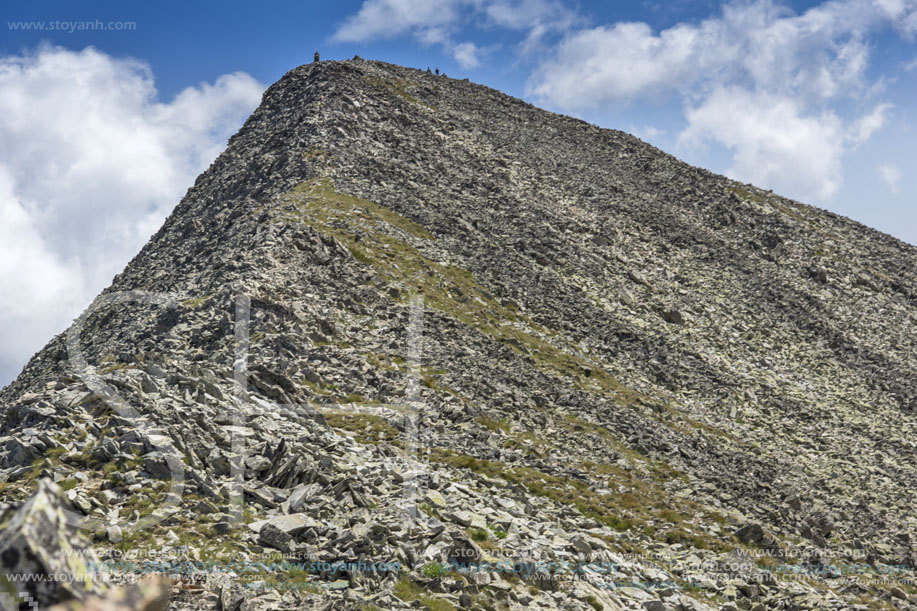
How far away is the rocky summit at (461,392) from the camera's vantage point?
806 inches

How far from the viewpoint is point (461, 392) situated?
40.5m

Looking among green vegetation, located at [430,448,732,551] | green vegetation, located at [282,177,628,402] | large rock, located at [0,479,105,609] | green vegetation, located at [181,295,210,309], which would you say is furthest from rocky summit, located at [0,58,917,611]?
green vegetation, located at [181,295,210,309]

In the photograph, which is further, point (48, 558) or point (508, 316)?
point (508, 316)

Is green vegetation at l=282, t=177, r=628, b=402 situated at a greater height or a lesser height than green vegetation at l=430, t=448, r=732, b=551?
greater

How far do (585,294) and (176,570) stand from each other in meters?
46.4

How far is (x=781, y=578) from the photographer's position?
2777 cm

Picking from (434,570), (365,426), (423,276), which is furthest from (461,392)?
(434,570)

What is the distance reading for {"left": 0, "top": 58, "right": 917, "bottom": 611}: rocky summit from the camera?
20.5 meters

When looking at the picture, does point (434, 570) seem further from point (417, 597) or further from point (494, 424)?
point (494, 424)

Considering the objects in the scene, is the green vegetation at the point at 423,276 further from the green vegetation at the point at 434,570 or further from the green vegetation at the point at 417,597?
the green vegetation at the point at 417,597

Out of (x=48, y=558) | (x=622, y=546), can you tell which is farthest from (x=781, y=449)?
(x=48, y=558)

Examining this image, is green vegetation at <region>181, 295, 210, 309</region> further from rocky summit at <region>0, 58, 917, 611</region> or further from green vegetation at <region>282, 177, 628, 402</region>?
green vegetation at <region>282, 177, 628, 402</region>

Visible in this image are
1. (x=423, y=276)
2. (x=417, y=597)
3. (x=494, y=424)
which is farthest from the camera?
(x=423, y=276)

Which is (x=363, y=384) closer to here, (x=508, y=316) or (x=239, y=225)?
(x=508, y=316)
